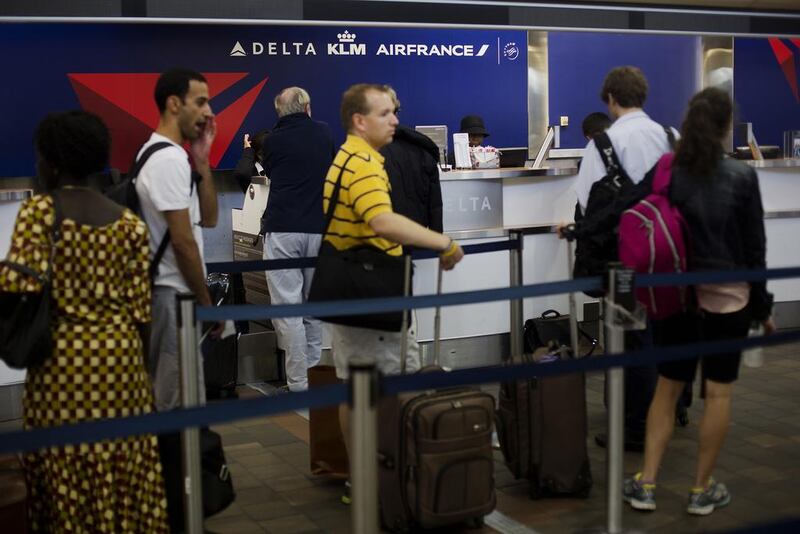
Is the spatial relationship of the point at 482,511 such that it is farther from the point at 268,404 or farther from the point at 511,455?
the point at 268,404

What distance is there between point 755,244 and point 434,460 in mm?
1224

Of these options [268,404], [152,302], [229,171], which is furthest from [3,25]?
[268,404]

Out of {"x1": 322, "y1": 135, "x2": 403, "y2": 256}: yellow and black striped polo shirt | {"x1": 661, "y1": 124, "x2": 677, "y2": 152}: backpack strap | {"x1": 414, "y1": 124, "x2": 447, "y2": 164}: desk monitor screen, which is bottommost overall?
{"x1": 322, "y1": 135, "x2": 403, "y2": 256}: yellow and black striped polo shirt

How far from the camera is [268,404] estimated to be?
2199 mm

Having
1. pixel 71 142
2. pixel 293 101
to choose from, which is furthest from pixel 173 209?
pixel 293 101

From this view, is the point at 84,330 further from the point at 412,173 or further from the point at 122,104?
the point at 122,104

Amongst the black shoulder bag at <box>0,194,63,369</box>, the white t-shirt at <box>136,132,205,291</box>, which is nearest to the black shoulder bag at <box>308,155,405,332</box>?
the white t-shirt at <box>136,132,205,291</box>

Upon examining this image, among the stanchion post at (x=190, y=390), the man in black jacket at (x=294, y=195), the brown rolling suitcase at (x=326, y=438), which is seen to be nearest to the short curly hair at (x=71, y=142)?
the stanchion post at (x=190, y=390)

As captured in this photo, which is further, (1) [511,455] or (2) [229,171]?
(2) [229,171]

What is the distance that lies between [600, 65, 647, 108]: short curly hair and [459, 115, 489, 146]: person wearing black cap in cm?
388

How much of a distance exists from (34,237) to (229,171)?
5404 millimetres

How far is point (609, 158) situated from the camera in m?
4.02

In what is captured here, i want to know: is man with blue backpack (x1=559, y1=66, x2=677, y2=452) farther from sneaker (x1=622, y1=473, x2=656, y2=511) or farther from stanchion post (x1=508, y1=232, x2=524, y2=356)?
sneaker (x1=622, y1=473, x2=656, y2=511)

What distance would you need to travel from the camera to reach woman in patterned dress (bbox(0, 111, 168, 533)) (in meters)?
2.69
